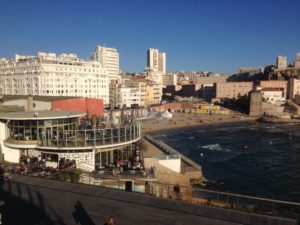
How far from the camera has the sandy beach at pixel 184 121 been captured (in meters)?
72.6

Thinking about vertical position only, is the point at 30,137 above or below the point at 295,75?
below

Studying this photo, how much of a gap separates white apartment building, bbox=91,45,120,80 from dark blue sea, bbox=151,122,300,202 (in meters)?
86.1

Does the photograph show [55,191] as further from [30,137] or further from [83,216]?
[30,137]

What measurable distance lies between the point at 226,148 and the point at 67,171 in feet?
116

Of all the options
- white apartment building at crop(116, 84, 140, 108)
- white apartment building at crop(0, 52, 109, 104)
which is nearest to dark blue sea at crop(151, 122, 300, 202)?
white apartment building at crop(0, 52, 109, 104)

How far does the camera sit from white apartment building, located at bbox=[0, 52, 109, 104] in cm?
7738

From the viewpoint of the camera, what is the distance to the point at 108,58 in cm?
14600

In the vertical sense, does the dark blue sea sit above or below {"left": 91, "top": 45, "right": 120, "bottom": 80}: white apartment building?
below

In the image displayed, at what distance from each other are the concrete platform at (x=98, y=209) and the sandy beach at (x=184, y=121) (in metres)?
53.9

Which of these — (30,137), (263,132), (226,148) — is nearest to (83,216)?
(30,137)

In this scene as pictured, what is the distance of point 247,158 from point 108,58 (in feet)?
373

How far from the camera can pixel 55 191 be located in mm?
12211

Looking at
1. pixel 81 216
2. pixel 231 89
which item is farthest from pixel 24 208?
pixel 231 89

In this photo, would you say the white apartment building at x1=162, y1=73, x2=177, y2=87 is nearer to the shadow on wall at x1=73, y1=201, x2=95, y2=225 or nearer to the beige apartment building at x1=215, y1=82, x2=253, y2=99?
the beige apartment building at x1=215, y1=82, x2=253, y2=99
